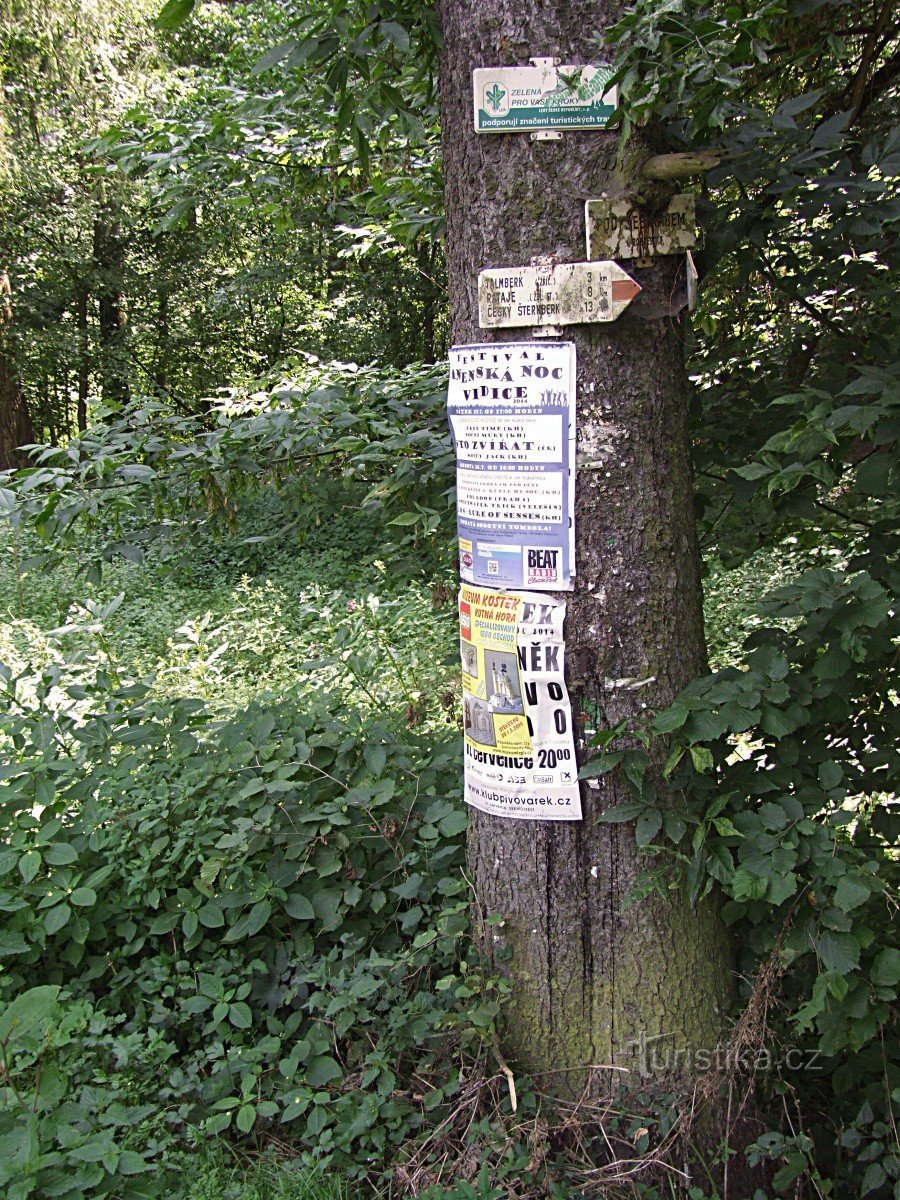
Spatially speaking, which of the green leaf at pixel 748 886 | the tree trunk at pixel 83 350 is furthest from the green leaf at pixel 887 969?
the tree trunk at pixel 83 350

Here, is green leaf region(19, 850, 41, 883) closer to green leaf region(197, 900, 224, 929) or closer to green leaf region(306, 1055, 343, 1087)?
green leaf region(197, 900, 224, 929)

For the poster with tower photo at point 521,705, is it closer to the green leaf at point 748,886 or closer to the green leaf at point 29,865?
the green leaf at point 748,886

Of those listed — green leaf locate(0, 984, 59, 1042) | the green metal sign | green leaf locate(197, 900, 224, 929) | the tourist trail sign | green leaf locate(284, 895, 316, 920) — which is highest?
the green metal sign

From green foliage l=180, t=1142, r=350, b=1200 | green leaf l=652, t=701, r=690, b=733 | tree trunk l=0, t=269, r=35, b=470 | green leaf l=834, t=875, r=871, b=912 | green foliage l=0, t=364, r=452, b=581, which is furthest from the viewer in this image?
tree trunk l=0, t=269, r=35, b=470

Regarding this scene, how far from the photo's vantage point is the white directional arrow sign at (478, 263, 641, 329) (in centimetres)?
204

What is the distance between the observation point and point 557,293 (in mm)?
2057

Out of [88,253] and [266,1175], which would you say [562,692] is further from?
[88,253]

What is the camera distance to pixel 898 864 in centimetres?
227

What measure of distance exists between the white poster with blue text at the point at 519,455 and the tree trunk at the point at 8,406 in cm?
1096

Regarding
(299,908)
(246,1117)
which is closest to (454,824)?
(299,908)

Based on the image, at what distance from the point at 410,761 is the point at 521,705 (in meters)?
0.84

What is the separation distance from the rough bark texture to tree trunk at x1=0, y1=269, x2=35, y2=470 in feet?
36.2

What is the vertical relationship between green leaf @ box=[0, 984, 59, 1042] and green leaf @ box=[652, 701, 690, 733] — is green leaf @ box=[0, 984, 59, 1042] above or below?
below

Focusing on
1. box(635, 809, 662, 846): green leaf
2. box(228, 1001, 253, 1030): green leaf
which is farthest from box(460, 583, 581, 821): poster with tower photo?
box(228, 1001, 253, 1030): green leaf
